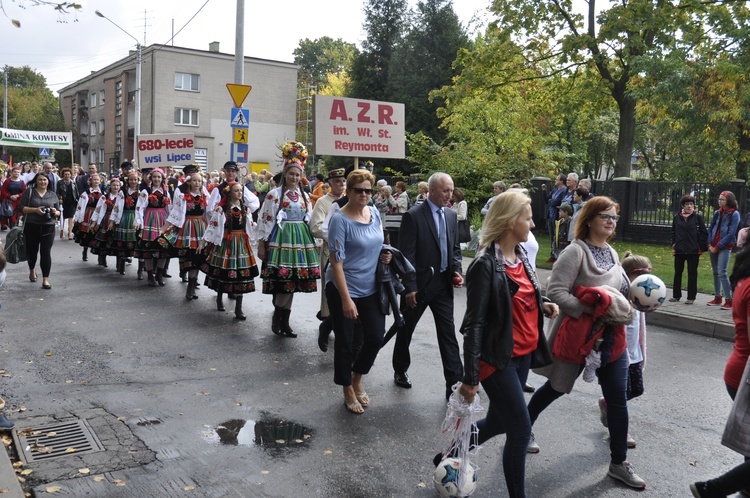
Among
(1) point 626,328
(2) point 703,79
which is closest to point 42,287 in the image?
(1) point 626,328

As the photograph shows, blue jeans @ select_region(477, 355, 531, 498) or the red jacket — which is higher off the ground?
the red jacket

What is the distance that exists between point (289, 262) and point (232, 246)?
4.68ft

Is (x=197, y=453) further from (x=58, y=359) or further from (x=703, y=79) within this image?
(x=703, y=79)

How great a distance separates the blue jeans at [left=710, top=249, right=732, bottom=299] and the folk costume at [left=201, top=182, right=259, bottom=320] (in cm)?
676

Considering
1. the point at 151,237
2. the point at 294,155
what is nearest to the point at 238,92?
the point at 151,237

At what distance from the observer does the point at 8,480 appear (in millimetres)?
4109

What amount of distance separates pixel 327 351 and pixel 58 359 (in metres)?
2.64

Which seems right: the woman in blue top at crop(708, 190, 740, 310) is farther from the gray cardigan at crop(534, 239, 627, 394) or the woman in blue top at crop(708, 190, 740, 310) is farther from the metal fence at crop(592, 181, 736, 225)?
the metal fence at crop(592, 181, 736, 225)

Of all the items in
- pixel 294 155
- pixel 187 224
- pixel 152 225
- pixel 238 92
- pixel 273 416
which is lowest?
pixel 273 416

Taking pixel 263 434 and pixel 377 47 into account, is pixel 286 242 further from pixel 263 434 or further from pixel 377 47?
pixel 377 47

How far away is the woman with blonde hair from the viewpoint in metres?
3.84

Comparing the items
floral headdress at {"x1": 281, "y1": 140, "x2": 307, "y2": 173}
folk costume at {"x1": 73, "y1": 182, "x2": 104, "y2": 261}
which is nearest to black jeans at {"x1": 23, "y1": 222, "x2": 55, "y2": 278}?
folk costume at {"x1": 73, "y1": 182, "x2": 104, "y2": 261}

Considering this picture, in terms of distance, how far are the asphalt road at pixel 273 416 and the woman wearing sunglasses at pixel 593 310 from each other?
0.32 metres

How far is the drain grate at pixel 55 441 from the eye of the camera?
4.72 meters
